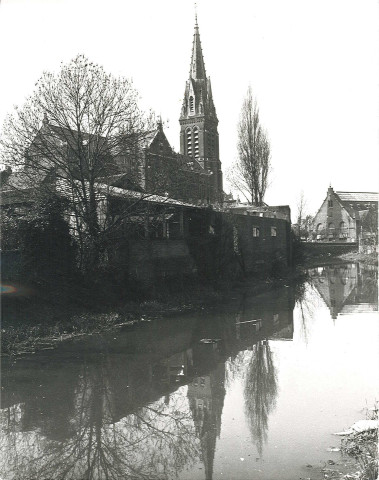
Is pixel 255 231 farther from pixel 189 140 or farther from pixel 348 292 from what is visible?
pixel 189 140

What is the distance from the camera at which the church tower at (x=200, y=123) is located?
56.2 m

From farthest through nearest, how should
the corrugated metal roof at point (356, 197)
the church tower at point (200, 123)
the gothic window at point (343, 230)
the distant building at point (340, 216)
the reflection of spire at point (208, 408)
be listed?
the corrugated metal roof at point (356, 197) → the gothic window at point (343, 230) → the distant building at point (340, 216) → the church tower at point (200, 123) → the reflection of spire at point (208, 408)

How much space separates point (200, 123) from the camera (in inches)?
2391

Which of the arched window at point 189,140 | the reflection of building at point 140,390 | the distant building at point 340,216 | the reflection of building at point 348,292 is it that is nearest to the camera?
the reflection of building at point 140,390

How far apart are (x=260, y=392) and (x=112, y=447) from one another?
11.2 feet

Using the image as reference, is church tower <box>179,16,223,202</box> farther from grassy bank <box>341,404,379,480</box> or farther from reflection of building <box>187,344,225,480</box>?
grassy bank <box>341,404,379,480</box>

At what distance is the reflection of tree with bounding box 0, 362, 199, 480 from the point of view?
6102 millimetres

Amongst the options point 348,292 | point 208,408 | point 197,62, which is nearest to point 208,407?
point 208,408

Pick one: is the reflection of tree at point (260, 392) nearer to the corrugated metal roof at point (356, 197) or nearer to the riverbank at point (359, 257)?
the riverbank at point (359, 257)

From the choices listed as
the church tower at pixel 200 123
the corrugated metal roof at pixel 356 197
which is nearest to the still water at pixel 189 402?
the church tower at pixel 200 123

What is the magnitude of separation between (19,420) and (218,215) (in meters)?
18.2

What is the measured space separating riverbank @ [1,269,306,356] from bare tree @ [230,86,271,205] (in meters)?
18.9

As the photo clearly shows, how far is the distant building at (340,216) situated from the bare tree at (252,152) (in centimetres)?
3070

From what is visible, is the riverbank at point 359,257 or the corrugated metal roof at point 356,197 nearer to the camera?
the riverbank at point 359,257
